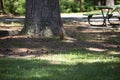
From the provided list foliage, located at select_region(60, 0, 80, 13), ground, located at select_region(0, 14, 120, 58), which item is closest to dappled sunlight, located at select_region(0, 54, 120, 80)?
ground, located at select_region(0, 14, 120, 58)

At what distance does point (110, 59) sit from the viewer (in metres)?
9.61

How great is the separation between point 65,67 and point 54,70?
389mm

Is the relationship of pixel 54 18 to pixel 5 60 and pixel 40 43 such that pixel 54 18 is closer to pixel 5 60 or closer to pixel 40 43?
pixel 40 43

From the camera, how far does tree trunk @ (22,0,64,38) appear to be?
42.4 feet

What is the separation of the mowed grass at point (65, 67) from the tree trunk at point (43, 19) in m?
2.52

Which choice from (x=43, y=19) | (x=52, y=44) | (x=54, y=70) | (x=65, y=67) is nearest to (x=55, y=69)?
(x=54, y=70)

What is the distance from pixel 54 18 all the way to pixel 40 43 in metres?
1.52

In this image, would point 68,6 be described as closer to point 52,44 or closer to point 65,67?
point 52,44

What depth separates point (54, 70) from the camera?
8.43 m

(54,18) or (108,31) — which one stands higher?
(54,18)

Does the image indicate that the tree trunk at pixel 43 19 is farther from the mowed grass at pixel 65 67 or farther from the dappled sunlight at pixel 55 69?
the dappled sunlight at pixel 55 69

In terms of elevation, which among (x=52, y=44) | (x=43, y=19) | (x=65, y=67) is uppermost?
(x=43, y=19)

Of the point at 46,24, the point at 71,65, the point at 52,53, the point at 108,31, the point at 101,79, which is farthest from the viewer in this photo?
the point at 108,31

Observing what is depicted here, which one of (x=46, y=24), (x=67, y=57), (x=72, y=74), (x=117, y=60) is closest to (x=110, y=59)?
(x=117, y=60)
